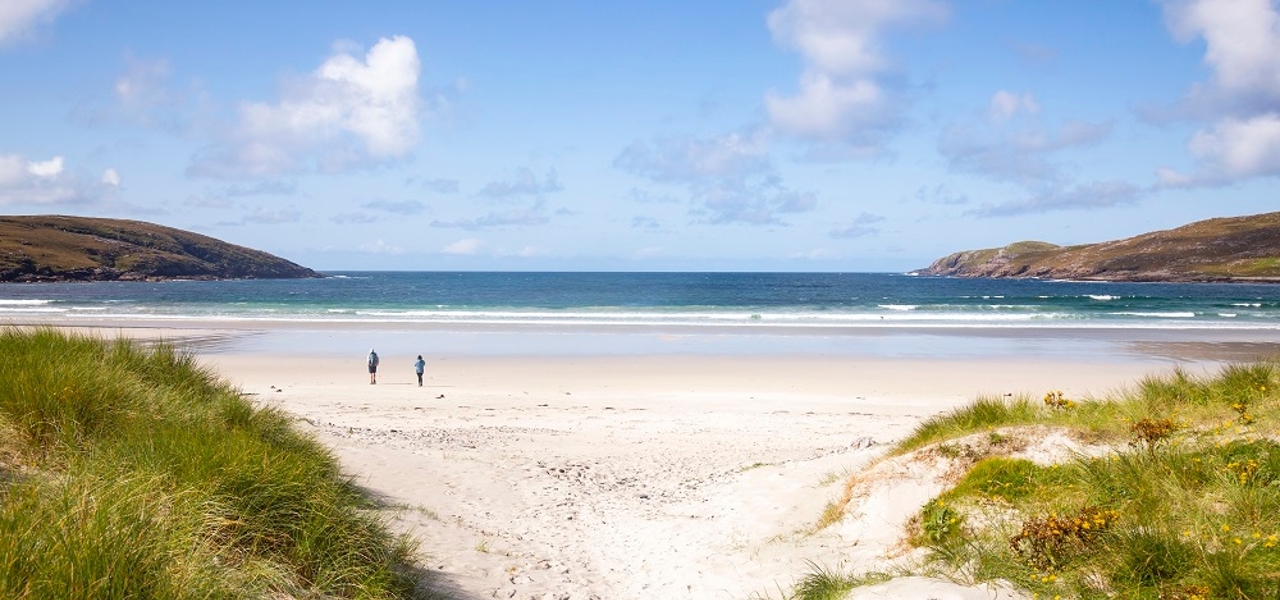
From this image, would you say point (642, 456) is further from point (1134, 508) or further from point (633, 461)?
point (1134, 508)

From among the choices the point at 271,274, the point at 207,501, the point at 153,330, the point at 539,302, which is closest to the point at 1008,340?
the point at 207,501

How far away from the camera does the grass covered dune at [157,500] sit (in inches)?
138

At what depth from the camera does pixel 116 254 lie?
417 feet

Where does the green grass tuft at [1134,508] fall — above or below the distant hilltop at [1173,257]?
below

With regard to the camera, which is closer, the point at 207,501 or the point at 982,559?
the point at 207,501

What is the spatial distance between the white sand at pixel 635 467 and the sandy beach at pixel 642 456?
0.03m

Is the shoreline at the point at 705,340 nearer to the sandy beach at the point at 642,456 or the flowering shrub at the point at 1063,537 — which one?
the sandy beach at the point at 642,456

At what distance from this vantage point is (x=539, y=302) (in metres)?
75.5

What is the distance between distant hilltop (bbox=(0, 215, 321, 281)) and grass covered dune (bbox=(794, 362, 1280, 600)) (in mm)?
130121

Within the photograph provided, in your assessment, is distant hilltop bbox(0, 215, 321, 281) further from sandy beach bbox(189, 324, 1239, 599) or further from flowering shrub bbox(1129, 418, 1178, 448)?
flowering shrub bbox(1129, 418, 1178, 448)

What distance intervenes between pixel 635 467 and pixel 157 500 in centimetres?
788

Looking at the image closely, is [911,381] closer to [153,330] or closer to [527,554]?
[527,554]

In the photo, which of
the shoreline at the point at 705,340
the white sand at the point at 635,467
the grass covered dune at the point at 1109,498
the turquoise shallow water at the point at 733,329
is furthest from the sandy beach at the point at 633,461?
the turquoise shallow water at the point at 733,329

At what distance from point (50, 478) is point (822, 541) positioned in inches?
237
